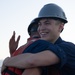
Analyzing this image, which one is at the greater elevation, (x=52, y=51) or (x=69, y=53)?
(x=52, y=51)

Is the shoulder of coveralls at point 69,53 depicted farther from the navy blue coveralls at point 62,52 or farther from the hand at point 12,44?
the hand at point 12,44

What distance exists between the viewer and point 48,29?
215 inches

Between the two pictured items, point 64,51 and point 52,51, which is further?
point 64,51

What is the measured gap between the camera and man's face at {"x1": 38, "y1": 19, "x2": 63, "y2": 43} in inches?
214

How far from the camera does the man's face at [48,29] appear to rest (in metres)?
5.43

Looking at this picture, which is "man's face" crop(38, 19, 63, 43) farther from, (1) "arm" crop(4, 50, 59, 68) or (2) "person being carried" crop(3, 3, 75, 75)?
(1) "arm" crop(4, 50, 59, 68)

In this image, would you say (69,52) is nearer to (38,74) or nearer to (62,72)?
(62,72)

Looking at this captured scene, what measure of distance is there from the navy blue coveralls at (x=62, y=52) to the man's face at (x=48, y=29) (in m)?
0.45

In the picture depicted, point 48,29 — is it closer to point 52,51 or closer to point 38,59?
point 52,51

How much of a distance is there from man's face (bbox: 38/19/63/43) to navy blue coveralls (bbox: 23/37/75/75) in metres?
0.45

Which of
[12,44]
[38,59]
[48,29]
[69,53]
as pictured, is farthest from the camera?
[12,44]

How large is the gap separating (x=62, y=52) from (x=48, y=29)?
0.77 metres

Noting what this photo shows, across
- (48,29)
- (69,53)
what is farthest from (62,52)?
(48,29)

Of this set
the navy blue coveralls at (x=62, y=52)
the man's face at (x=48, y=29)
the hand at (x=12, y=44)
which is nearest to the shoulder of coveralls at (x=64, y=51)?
the navy blue coveralls at (x=62, y=52)
